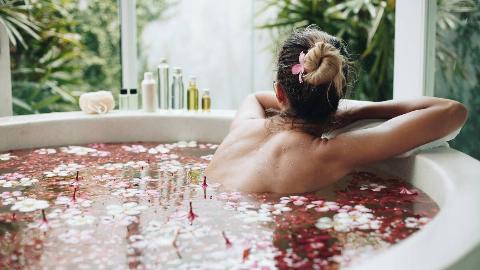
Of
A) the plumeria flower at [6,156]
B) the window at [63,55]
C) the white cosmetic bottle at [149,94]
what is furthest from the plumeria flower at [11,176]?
the window at [63,55]

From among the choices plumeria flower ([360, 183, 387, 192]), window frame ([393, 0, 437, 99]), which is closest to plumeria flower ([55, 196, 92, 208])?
plumeria flower ([360, 183, 387, 192])

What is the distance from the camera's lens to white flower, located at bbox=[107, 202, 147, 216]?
1.90 m

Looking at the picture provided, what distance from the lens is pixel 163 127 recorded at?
3078 millimetres

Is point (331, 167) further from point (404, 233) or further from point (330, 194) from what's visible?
point (404, 233)

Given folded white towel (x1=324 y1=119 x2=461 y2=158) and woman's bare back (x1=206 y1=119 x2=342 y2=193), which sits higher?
folded white towel (x1=324 y1=119 x2=461 y2=158)

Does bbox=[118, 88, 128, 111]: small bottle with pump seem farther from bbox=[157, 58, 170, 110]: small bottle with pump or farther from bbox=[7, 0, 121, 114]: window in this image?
bbox=[7, 0, 121, 114]: window

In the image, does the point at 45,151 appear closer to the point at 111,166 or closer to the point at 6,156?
the point at 6,156

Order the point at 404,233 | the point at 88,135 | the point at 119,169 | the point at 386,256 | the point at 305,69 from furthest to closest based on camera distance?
the point at 88,135
the point at 119,169
the point at 305,69
the point at 404,233
the point at 386,256

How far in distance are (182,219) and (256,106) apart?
2.85 ft

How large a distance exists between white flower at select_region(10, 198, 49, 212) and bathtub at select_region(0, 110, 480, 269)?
2.77ft

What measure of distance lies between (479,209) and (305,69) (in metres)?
0.73

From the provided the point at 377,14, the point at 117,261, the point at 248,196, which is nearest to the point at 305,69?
the point at 248,196

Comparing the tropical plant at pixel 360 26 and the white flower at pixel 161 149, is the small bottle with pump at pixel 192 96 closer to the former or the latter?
the white flower at pixel 161 149

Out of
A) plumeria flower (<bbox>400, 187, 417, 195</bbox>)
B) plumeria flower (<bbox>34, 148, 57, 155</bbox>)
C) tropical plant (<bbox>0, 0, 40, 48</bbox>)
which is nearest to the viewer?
plumeria flower (<bbox>400, 187, 417, 195</bbox>)
